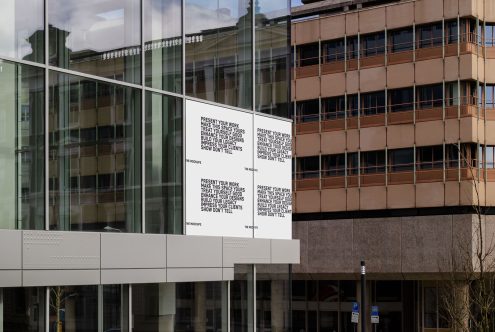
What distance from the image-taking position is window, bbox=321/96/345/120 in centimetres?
5721

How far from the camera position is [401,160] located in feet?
179

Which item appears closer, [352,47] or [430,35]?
[430,35]

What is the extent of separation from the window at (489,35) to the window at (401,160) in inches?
267

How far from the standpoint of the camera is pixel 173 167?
21219 mm

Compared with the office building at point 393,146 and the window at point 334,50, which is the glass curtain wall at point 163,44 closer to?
the office building at point 393,146

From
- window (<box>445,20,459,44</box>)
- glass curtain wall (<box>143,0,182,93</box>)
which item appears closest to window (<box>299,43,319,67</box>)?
window (<box>445,20,459,44</box>)

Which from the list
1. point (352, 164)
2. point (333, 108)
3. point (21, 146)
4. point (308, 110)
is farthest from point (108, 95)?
point (308, 110)

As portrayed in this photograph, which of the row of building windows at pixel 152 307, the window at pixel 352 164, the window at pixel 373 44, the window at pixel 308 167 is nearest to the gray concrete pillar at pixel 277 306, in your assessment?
the row of building windows at pixel 152 307

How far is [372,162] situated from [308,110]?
5291 mm

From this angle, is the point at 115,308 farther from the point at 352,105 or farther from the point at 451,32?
the point at 352,105

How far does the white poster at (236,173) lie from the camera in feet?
71.3

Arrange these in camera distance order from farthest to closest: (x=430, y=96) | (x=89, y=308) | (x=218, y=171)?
(x=430, y=96) → (x=218, y=171) → (x=89, y=308)

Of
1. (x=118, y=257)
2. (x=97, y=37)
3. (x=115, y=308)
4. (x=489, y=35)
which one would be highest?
(x=489, y=35)

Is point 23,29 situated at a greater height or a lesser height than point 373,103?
lesser
